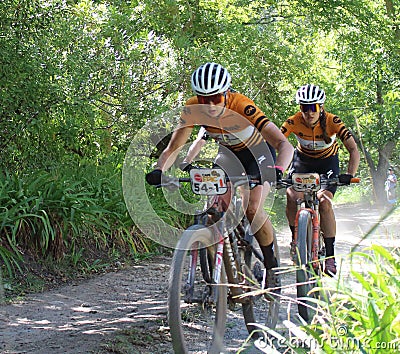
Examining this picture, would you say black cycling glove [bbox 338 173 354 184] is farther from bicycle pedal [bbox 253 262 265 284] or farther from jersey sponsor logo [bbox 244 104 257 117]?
jersey sponsor logo [bbox 244 104 257 117]

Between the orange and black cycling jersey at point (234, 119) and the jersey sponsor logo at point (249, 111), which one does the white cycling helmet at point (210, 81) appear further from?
the jersey sponsor logo at point (249, 111)

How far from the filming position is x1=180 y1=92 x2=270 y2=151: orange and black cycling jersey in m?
5.03

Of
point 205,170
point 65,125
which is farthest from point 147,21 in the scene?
point 205,170

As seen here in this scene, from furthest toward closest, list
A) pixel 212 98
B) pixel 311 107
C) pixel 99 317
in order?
pixel 311 107, pixel 99 317, pixel 212 98

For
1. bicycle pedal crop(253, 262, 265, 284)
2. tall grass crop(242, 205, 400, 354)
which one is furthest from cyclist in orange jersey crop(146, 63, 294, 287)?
tall grass crop(242, 205, 400, 354)

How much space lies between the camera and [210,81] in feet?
15.6

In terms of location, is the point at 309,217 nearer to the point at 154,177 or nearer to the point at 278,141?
the point at 278,141

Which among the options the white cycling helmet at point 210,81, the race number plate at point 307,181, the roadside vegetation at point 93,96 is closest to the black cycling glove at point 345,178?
the race number plate at point 307,181

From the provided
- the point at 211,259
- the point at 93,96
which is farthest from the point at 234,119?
the point at 93,96

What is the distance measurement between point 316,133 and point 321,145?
16cm

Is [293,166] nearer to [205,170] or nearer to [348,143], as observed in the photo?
[348,143]

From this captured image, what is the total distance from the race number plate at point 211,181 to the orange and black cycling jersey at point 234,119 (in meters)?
0.67

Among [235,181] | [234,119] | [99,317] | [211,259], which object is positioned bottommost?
[99,317]

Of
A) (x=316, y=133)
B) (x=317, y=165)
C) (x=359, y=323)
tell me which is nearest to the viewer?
(x=359, y=323)
